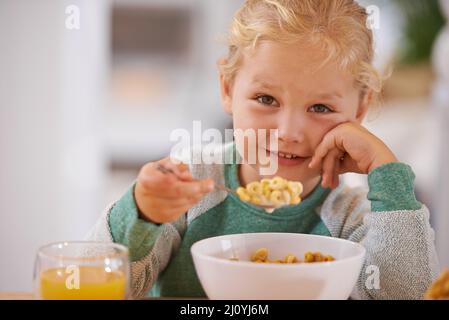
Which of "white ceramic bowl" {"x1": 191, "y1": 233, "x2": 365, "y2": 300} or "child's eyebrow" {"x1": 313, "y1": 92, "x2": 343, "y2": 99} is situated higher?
"child's eyebrow" {"x1": 313, "y1": 92, "x2": 343, "y2": 99}

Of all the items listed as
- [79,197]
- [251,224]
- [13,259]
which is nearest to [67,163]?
[79,197]

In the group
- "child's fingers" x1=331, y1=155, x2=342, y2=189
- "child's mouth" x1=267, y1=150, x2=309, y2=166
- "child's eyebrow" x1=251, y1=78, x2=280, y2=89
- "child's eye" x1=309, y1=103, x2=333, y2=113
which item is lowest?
"child's fingers" x1=331, y1=155, x2=342, y2=189

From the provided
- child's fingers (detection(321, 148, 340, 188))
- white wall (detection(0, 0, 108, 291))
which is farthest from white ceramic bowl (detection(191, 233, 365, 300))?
white wall (detection(0, 0, 108, 291))

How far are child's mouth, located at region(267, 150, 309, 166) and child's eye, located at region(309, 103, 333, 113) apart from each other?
61 millimetres

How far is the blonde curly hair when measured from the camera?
0.75 metres

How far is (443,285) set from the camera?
58 centimetres

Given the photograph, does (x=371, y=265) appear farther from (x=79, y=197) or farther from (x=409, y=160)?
(x=409, y=160)

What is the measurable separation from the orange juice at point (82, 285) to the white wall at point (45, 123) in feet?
2.19

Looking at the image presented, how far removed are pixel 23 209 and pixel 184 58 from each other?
1209 mm

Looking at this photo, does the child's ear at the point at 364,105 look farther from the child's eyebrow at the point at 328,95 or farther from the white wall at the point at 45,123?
the white wall at the point at 45,123

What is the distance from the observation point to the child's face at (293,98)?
0.74 m

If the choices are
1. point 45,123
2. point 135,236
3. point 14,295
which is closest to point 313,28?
point 135,236

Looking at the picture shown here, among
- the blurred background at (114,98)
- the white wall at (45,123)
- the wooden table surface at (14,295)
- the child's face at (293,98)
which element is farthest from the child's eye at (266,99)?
the white wall at (45,123)

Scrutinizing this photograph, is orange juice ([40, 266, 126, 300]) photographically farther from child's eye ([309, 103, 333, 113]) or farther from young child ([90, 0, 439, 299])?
child's eye ([309, 103, 333, 113])
